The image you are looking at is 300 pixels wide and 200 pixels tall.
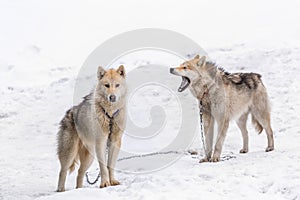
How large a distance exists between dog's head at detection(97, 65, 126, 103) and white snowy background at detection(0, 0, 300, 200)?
3.94ft

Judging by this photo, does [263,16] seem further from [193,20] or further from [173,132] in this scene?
[173,132]

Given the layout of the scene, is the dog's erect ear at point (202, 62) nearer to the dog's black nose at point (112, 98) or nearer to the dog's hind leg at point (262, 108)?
the dog's hind leg at point (262, 108)

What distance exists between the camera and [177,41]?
56.6 ft

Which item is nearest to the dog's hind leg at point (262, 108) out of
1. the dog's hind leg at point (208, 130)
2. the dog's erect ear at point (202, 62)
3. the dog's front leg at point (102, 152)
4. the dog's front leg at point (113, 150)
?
the dog's hind leg at point (208, 130)

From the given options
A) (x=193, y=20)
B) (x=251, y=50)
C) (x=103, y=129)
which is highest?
(x=193, y=20)

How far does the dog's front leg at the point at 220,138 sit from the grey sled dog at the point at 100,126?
5.77 feet

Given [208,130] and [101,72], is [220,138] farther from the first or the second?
[101,72]

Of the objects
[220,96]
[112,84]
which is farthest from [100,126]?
[220,96]

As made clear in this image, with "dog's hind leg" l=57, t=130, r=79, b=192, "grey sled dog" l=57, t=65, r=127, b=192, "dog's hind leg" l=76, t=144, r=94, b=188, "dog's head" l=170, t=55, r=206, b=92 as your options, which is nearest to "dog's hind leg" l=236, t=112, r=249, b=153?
"dog's head" l=170, t=55, r=206, b=92

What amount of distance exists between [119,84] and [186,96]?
5.94 m

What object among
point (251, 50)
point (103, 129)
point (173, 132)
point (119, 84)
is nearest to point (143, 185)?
point (103, 129)

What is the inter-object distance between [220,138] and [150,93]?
5.53 m

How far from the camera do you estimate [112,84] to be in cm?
621

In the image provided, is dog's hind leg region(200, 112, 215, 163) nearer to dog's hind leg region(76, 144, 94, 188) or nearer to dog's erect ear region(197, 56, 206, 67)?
dog's erect ear region(197, 56, 206, 67)
